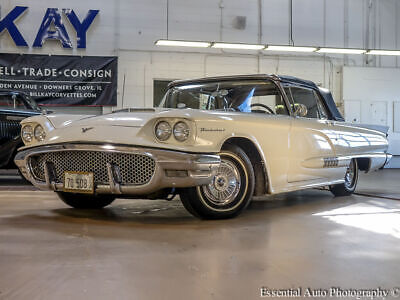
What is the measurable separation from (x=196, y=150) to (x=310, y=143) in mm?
1594

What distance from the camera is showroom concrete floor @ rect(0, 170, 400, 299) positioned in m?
1.86

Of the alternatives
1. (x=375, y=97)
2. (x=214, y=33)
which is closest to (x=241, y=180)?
(x=214, y=33)

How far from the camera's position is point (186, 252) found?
243 centimetres

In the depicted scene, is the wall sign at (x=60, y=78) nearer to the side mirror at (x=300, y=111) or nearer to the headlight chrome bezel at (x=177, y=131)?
the side mirror at (x=300, y=111)

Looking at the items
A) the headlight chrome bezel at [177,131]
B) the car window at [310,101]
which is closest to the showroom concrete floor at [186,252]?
the headlight chrome bezel at [177,131]

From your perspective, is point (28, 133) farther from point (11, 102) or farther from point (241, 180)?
point (11, 102)

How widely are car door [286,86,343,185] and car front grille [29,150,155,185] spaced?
4.82ft

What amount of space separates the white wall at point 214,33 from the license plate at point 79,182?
774 centimetres

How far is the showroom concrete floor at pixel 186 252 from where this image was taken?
6.11 feet

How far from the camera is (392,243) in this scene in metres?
2.75

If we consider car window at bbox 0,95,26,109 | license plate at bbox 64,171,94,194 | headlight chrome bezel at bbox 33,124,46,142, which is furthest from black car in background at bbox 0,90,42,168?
license plate at bbox 64,171,94,194

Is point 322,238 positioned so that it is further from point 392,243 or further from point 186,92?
point 186,92

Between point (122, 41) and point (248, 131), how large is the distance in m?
8.52

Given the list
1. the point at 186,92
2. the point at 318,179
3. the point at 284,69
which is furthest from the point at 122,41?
the point at 318,179
